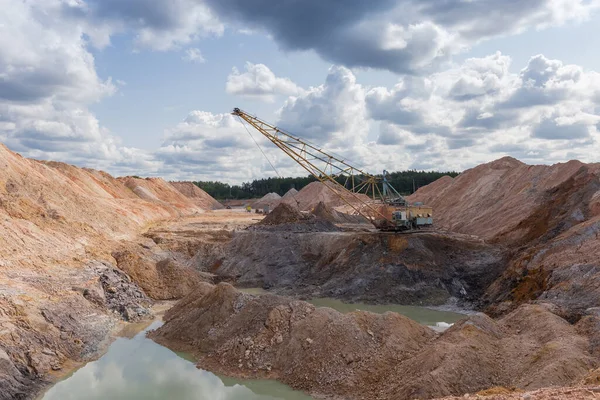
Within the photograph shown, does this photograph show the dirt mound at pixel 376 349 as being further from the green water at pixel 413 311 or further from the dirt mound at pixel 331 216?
the dirt mound at pixel 331 216

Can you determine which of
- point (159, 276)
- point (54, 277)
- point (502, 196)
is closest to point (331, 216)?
point (502, 196)

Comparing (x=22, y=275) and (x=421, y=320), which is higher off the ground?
(x=22, y=275)

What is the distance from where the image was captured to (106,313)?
21.9 m

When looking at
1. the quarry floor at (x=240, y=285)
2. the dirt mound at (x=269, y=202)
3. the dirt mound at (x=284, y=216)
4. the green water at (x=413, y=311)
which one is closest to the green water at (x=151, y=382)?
the quarry floor at (x=240, y=285)

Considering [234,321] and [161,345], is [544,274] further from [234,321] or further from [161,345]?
[161,345]

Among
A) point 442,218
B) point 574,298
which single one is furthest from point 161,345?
point 442,218

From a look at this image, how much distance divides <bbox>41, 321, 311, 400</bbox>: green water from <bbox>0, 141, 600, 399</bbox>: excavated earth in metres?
0.52

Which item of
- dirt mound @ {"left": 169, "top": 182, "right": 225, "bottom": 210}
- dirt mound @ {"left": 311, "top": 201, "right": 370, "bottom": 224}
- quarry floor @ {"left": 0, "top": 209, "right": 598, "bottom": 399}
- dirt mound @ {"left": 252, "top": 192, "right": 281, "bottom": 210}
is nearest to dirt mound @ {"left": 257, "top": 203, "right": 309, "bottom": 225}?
quarry floor @ {"left": 0, "top": 209, "right": 598, "bottom": 399}

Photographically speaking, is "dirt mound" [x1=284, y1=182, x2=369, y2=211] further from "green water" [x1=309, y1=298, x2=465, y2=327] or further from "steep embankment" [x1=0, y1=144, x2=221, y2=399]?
"green water" [x1=309, y1=298, x2=465, y2=327]

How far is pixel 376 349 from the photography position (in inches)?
620

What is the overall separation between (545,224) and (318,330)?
21260 millimetres

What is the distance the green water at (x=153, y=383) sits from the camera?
1487cm

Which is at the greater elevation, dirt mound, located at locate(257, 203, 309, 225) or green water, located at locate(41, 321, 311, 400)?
dirt mound, located at locate(257, 203, 309, 225)

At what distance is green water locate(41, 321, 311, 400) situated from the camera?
48.8 ft
